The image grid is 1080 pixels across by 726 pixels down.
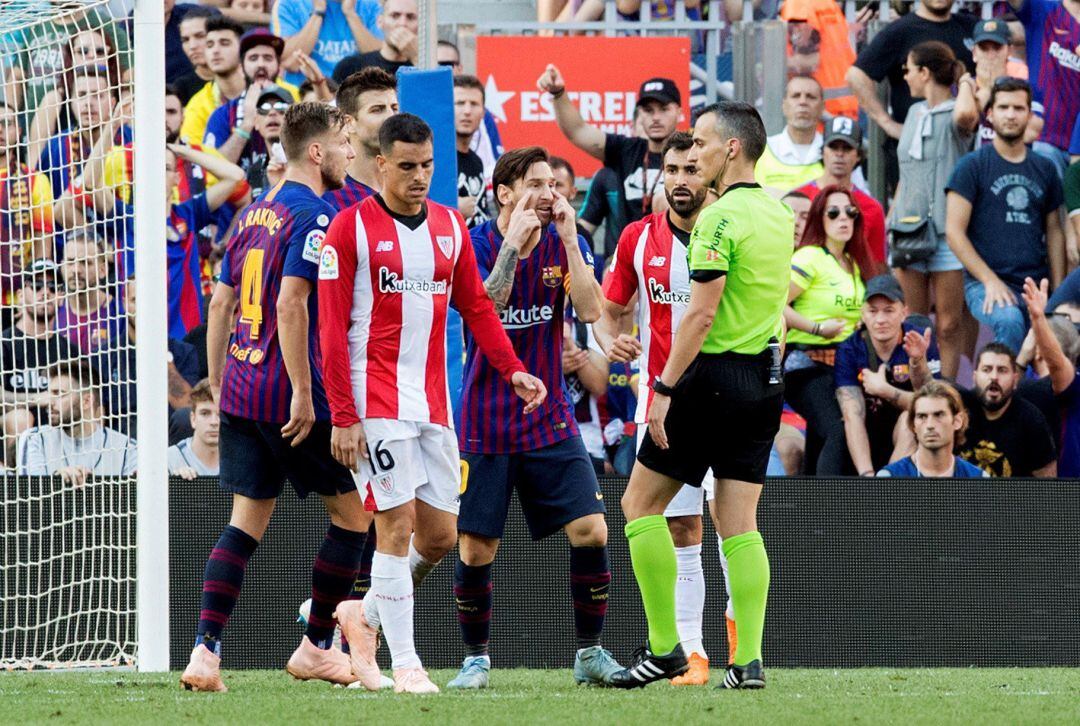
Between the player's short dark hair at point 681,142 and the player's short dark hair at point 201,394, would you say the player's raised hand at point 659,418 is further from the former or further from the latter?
the player's short dark hair at point 201,394

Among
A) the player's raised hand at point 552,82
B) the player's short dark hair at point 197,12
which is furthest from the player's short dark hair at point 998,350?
the player's short dark hair at point 197,12

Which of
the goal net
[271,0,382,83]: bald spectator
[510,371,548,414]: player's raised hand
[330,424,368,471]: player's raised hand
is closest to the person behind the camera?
[330,424,368,471]: player's raised hand

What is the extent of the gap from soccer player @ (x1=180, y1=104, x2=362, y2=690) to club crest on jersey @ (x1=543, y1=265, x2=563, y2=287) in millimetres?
961

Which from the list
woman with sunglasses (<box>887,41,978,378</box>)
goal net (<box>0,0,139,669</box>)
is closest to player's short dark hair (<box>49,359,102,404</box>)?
goal net (<box>0,0,139,669</box>)

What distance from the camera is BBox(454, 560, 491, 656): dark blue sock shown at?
23.1 feet

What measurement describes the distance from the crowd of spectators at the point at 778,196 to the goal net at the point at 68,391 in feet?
0.10

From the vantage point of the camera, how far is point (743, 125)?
20.9ft

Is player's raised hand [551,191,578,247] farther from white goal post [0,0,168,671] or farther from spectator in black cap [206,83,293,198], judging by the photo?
spectator in black cap [206,83,293,198]

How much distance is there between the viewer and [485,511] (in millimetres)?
6969

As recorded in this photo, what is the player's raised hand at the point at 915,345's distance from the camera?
1016cm

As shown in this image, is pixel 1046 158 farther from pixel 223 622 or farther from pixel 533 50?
pixel 223 622

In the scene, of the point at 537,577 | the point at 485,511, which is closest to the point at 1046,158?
the point at 537,577

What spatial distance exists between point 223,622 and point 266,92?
5.55m

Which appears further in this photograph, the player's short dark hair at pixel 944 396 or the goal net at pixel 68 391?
the player's short dark hair at pixel 944 396
